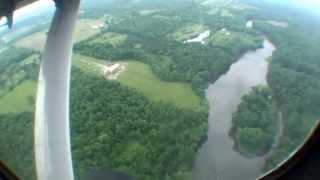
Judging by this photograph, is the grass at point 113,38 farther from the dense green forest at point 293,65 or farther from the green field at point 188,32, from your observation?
the dense green forest at point 293,65

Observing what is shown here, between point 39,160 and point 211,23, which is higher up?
point 211,23

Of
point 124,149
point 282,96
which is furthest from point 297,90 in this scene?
point 124,149

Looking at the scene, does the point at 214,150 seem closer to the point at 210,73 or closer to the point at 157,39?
the point at 210,73

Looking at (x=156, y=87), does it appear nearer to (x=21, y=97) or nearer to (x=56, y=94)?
(x=56, y=94)

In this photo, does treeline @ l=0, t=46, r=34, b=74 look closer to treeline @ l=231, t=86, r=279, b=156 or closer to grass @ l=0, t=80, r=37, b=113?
grass @ l=0, t=80, r=37, b=113

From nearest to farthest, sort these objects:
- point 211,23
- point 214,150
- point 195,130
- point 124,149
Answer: point 214,150 < point 195,130 < point 211,23 < point 124,149
